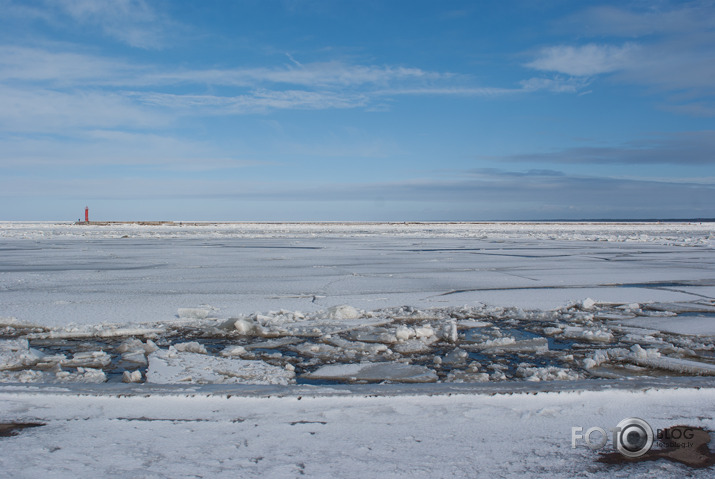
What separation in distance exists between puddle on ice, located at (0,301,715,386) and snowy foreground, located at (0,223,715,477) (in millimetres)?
16

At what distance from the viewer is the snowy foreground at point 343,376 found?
4.87 ft

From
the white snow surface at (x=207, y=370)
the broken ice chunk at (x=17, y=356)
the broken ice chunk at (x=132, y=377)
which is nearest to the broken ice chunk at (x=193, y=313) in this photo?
the white snow surface at (x=207, y=370)

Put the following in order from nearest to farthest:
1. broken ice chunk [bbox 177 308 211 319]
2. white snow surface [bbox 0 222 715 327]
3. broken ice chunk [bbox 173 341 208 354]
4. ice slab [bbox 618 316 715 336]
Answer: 1. broken ice chunk [bbox 173 341 208 354]
2. ice slab [bbox 618 316 715 336]
3. broken ice chunk [bbox 177 308 211 319]
4. white snow surface [bbox 0 222 715 327]

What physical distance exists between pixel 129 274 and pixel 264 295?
2.93 m

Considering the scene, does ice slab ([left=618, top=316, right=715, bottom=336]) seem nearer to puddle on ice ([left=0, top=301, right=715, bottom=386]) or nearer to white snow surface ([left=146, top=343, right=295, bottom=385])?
puddle on ice ([left=0, top=301, right=715, bottom=386])

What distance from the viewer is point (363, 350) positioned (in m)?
2.97

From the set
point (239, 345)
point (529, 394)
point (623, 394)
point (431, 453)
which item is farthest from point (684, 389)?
point (239, 345)

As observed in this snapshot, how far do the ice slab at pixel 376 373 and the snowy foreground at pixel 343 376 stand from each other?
0.02 meters

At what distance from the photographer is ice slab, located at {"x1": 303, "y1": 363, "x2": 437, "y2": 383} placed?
2410 mm

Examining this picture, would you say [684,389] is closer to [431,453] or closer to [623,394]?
[623,394]

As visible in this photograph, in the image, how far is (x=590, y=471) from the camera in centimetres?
141

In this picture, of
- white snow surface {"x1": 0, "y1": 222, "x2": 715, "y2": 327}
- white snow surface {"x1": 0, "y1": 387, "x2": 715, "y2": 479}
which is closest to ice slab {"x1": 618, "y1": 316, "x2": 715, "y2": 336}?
white snow surface {"x1": 0, "y1": 222, "x2": 715, "y2": 327}

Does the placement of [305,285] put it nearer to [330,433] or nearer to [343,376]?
[343,376]

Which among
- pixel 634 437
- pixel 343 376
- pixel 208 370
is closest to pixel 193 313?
pixel 208 370
